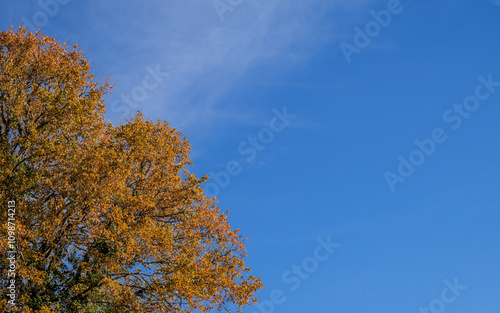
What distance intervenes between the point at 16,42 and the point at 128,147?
848 cm

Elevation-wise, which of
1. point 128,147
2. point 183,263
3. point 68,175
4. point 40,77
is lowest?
point 183,263

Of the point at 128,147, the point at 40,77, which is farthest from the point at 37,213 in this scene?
the point at 40,77

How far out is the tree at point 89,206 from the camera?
22.8 metres

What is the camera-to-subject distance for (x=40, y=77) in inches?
1053

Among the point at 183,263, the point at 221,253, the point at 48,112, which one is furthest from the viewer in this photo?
the point at 221,253

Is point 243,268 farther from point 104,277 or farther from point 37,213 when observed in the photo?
point 37,213

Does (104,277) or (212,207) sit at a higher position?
(212,207)

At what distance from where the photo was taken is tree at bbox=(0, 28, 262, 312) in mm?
22797

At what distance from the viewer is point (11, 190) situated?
22.7 m

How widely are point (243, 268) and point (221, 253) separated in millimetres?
1525

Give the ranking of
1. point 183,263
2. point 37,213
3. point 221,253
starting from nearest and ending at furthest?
point 37,213 → point 183,263 → point 221,253

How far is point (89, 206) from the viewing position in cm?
2298

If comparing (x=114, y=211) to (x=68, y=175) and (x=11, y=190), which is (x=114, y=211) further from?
(x=11, y=190)

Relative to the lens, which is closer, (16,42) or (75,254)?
(75,254)
